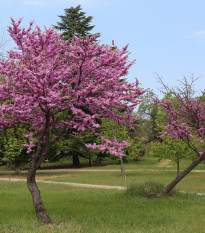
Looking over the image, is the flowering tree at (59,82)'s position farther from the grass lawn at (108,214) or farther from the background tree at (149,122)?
the background tree at (149,122)

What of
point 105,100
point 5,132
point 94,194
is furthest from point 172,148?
point 105,100

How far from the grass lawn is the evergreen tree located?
30.8 meters

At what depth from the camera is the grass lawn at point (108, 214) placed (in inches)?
327

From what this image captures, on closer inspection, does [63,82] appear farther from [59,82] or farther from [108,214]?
[108,214]

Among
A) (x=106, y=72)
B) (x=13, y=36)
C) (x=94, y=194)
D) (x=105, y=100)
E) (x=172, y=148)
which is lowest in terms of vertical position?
(x=94, y=194)

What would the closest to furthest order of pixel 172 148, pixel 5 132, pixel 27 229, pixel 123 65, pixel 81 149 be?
pixel 27 229 → pixel 123 65 → pixel 172 148 → pixel 5 132 → pixel 81 149

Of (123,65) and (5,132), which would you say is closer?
(123,65)

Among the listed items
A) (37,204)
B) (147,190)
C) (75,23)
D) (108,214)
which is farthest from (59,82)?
(75,23)

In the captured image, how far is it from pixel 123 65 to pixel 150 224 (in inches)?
198

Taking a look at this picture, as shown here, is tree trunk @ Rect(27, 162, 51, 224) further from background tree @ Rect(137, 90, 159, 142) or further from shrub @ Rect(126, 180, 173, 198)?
background tree @ Rect(137, 90, 159, 142)

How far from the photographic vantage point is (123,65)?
959cm

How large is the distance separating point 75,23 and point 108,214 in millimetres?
34579

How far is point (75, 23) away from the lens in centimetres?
4019

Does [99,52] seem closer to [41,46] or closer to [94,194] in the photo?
[41,46]
